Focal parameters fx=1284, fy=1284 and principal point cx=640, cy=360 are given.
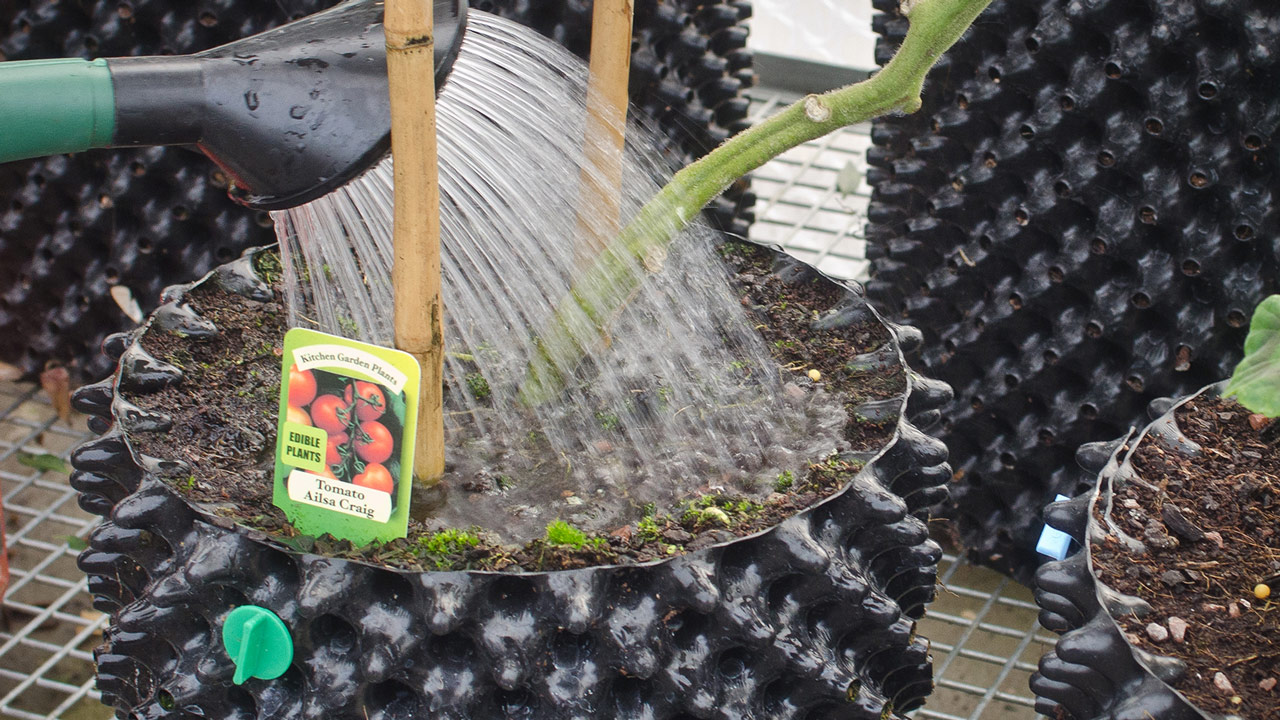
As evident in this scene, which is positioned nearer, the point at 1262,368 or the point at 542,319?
the point at 1262,368

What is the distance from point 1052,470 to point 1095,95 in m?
0.40

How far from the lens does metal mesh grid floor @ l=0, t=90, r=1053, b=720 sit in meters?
1.32

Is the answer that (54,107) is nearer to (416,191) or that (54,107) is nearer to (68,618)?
(416,191)

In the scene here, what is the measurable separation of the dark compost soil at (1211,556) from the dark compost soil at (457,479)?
0.64ft

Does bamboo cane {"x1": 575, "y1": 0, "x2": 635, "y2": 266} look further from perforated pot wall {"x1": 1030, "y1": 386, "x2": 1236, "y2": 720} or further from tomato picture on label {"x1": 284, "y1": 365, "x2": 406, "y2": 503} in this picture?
perforated pot wall {"x1": 1030, "y1": 386, "x2": 1236, "y2": 720}

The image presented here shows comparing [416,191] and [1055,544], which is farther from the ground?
[416,191]

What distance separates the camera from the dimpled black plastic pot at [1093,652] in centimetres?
75

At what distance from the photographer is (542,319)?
1.00m

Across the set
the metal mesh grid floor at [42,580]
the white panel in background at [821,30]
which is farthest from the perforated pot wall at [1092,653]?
the white panel in background at [821,30]

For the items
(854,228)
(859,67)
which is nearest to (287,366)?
(854,228)

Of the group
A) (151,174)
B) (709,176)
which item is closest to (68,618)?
(151,174)

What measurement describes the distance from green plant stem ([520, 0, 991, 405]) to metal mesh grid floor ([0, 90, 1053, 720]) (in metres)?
0.56

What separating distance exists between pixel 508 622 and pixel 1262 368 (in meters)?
0.48

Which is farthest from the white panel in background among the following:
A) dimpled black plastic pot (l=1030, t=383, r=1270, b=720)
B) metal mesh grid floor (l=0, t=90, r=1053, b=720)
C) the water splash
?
dimpled black plastic pot (l=1030, t=383, r=1270, b=720)
